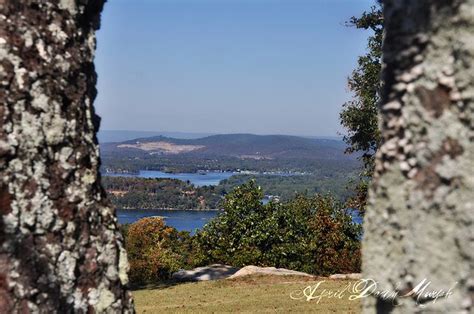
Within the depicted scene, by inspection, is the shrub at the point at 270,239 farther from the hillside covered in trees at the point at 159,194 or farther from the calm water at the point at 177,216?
the hillside covered in trees at the point at 159,194

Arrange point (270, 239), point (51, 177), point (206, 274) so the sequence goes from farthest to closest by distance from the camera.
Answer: point (270, 239)
point (206, 274)
point (51, 177)

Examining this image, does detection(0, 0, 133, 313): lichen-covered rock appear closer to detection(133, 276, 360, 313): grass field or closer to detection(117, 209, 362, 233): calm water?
detection(133, 276, 360, 313): grass field

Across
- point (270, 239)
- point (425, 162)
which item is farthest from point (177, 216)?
point (425, 162)

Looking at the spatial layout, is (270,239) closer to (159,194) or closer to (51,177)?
(51,177)

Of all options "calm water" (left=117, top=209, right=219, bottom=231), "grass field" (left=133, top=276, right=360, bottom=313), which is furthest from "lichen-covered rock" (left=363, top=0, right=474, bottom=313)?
"calm water" (left=117, top=209, right=219, bottom=231)

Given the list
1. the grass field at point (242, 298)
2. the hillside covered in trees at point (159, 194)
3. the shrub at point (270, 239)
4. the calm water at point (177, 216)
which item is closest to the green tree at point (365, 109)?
the grass field at point (242, 298)

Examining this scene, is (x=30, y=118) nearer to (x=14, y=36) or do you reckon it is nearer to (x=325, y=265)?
(x=14, y=36)
